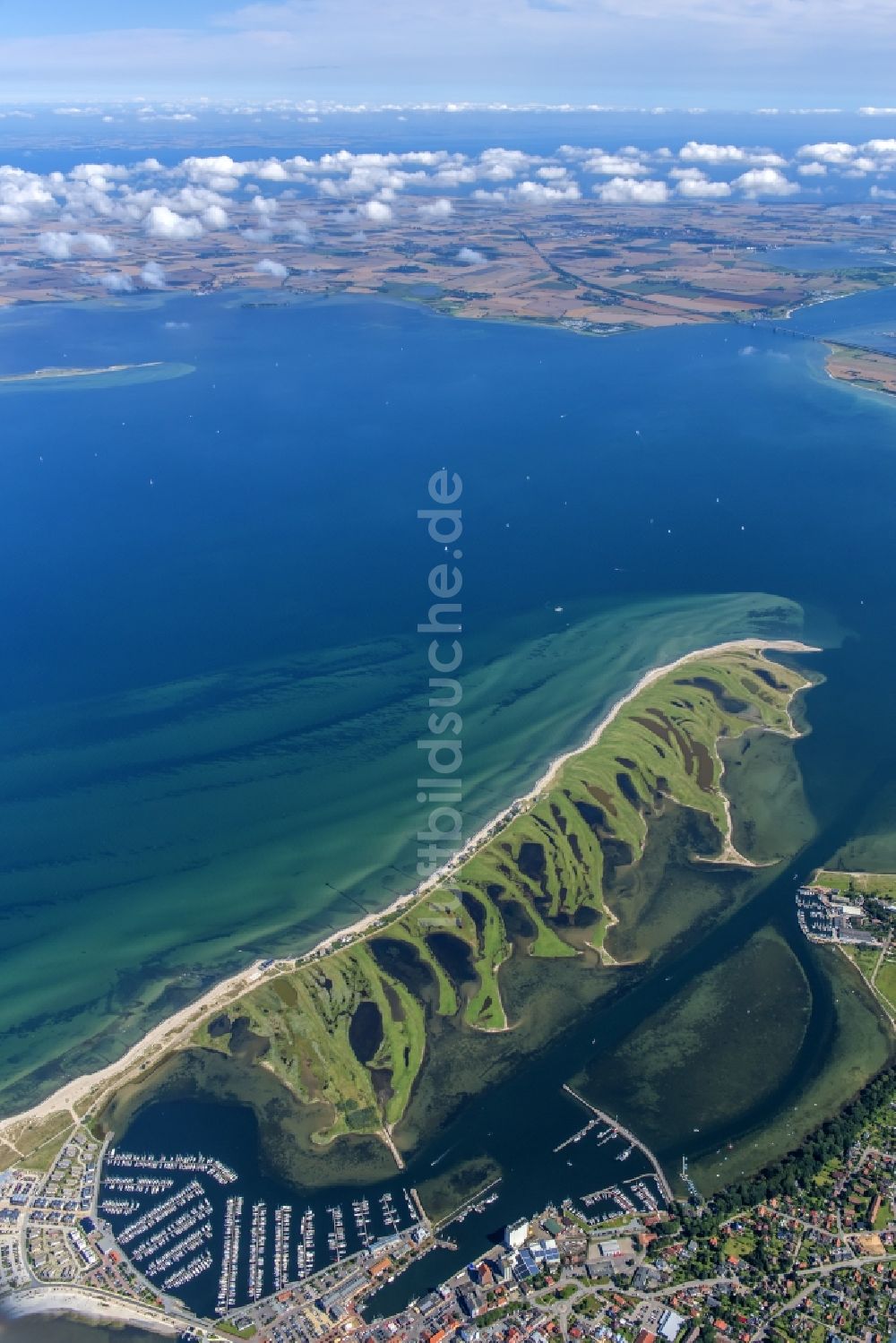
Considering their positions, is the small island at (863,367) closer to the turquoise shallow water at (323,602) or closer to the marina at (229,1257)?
the turquoise shallow water at (323,602)

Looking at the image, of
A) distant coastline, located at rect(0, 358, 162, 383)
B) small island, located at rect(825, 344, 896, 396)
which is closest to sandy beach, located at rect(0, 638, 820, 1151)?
small island, located at rect(825, 344, 896, 396)

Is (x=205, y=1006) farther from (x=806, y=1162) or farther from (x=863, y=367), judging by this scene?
(x=863, y=367)

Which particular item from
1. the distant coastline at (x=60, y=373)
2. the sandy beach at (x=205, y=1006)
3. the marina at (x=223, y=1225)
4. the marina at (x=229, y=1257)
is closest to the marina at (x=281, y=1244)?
the marina at (x=223, y=1225)

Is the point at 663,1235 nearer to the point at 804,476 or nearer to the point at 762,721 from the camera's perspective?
the point at 762,721

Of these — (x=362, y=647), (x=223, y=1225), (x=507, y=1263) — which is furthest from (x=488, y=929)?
(x=362, y=647)

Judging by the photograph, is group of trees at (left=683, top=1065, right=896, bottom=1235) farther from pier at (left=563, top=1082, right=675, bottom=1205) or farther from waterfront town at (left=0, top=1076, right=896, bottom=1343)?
pier at (left=563, top=1082, right=675, bottom=1205)

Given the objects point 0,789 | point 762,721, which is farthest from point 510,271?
point 0,789
